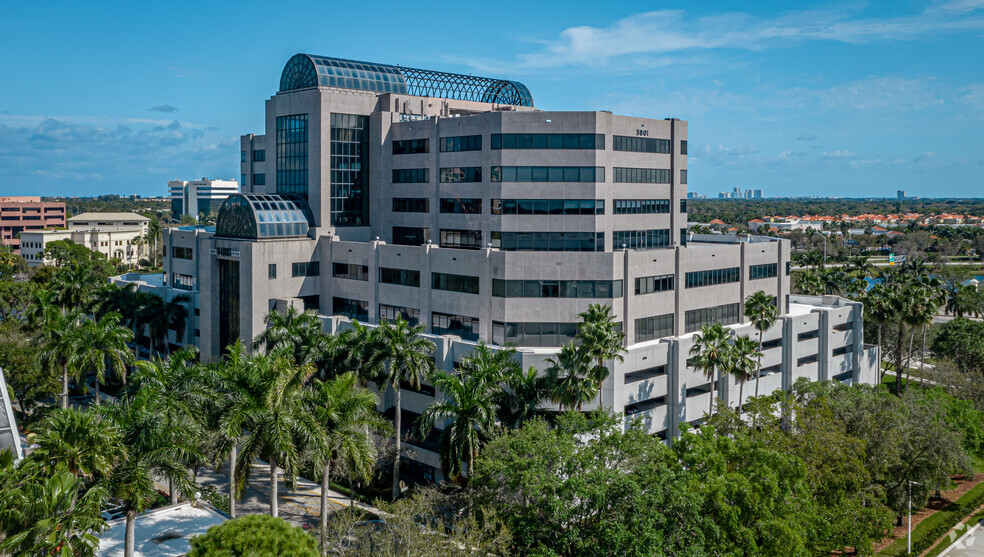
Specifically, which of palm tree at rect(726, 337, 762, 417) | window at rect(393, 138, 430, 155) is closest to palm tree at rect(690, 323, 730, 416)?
palm tree at rect(726, 337, 762, 417)

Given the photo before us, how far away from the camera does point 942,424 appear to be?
63781 millimetres

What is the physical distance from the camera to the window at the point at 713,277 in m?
72.0

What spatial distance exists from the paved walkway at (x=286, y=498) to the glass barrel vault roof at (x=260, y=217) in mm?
23646

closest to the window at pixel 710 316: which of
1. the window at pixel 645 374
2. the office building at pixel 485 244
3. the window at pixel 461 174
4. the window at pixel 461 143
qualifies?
the office building at pixel 485 244

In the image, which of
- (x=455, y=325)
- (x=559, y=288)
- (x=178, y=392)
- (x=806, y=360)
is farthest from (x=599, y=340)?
(x=806, y=360)

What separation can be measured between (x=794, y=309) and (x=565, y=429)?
46.7 m

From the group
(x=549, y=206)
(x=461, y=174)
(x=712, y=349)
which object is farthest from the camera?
(x=461, y=174)

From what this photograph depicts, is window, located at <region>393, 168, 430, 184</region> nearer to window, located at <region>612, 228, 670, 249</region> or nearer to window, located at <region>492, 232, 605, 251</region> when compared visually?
window, located at <region>492, 232, 605, 251</region>

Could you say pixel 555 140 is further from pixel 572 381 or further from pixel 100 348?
pixel 100 348

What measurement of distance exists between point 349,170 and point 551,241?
2547 cm

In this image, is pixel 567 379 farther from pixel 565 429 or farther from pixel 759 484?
pixel 759 484

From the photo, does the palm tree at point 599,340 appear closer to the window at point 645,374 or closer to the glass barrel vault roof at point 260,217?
the window at point 645,374

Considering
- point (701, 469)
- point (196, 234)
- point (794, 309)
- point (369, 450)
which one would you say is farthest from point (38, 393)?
point (794, 309)

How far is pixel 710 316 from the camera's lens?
73875mm
